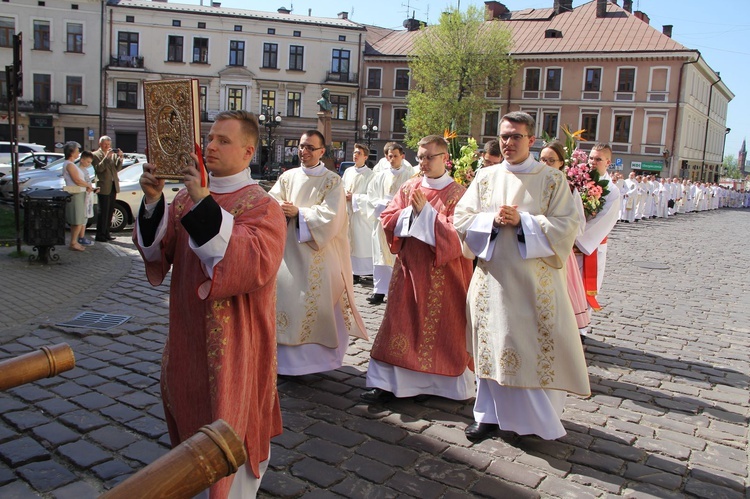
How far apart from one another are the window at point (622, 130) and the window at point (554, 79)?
4.58 metres

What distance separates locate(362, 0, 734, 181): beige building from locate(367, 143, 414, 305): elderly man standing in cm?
3849

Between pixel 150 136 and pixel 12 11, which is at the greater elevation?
pixel 12 11

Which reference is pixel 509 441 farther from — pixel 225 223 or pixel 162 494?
pixel 162 494

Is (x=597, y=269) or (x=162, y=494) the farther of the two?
(x=597, y=269)

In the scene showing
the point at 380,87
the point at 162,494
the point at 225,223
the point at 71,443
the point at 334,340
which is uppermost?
the point at 380,87

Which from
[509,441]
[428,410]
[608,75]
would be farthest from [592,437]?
[608,75]

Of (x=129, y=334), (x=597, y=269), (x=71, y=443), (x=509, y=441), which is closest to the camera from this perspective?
(x=71, y=443)

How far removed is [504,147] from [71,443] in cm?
332

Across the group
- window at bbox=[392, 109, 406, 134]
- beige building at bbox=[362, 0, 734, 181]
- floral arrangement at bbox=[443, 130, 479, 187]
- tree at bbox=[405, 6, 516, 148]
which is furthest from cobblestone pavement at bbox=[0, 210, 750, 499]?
window at bbox=[392, 109, 406, 134]

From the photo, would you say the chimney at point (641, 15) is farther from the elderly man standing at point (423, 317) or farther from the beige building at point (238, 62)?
the elderly man standing at point (423, 317)

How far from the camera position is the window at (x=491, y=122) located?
49.2 metres

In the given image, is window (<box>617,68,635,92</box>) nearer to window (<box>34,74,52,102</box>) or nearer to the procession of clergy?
the procession of clergy

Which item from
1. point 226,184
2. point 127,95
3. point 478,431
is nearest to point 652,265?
point 478,431

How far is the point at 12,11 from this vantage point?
45.3 metres
